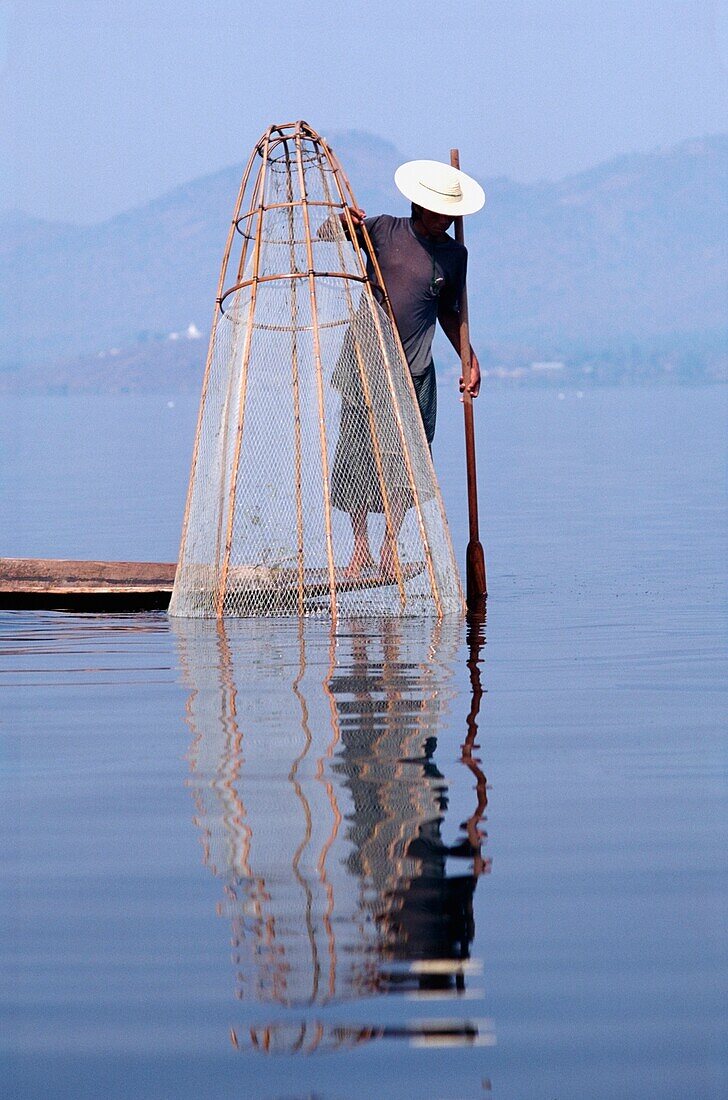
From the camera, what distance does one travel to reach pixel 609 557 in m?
14.8

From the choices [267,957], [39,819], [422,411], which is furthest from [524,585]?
[267,957]

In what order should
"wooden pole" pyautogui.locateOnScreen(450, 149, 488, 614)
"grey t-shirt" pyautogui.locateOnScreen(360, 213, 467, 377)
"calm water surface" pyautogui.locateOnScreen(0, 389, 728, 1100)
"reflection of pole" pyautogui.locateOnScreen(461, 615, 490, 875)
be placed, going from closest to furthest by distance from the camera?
"calm water surface" pyautogui.locateOnScreen(0, 389, 728, 1100) < "reflection of pole" pyautogui.locateOnScreen(461, 615, 490, 875) < "grey t-shirt" pyautogui.locateOnScreen(360, 213, 467, 377) < "wooden pole" pyautogui.locateOnScreen(450, 149, 488, 614)

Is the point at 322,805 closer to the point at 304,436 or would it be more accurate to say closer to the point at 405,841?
the point at 405,841

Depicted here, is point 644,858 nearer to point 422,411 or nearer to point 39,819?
point 39,819

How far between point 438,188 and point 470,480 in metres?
1.71

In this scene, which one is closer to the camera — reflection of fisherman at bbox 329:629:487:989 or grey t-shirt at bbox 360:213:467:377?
reflection of fisherman at bbox 329:629:487:989

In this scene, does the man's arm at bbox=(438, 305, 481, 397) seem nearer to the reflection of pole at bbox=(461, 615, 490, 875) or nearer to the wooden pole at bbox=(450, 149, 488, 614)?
the wooden pole at bbox=(450, 149, 488, 614)

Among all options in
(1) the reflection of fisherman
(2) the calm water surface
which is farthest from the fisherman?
(1) the reflection of fisherman

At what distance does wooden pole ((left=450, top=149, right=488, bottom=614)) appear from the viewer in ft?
35.3

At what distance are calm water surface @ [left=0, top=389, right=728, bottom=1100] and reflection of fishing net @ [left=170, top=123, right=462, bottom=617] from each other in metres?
0.33

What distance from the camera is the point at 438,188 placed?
1029 centimetres

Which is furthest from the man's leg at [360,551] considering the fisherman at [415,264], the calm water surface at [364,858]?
the calm water surface at [364,858]

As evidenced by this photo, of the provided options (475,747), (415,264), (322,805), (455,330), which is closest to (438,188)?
(415,264)

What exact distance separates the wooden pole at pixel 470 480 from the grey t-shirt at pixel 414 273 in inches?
7.3
